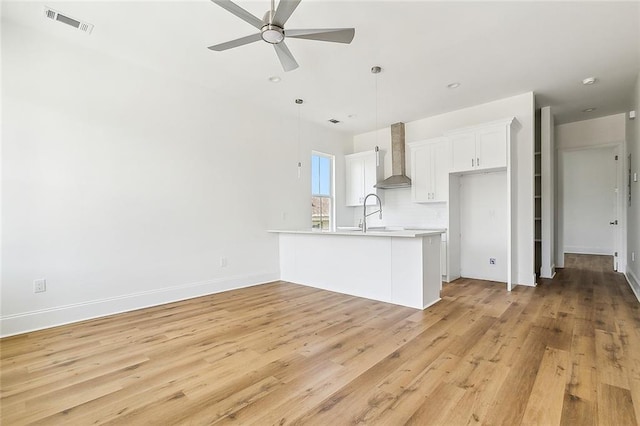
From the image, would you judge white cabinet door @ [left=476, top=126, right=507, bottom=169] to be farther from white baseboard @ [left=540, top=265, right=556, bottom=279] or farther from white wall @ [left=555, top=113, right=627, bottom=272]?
white wall @ [left=555, top=113, right=627, bottom=272]

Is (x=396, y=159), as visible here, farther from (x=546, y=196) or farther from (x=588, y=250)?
(x=588, y=250)

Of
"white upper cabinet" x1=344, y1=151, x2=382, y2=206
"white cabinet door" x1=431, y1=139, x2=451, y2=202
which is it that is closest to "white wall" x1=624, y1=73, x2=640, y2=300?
"white cabinet door" x1=431, y1=139, x2=451, y2=202

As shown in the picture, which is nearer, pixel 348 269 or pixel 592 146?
pixel 348 269

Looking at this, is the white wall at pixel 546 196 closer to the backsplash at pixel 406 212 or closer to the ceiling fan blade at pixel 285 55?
the backsplash at pixel 406 212

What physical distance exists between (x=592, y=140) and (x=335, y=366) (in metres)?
6.75

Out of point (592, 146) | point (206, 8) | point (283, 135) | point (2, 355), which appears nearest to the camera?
point (2, 355)

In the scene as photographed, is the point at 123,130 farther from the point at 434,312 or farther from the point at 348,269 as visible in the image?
the point at 434,312

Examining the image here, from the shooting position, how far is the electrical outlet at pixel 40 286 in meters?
2.95

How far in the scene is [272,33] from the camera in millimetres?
2250

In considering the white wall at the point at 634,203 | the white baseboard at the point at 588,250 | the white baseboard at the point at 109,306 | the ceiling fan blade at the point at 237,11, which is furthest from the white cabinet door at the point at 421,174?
the white baseboard at the point at 588,250

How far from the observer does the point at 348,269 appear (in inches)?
163

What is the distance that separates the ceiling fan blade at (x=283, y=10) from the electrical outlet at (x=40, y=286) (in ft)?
10.9

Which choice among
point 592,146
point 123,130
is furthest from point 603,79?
point 123,130

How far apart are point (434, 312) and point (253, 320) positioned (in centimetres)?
199
